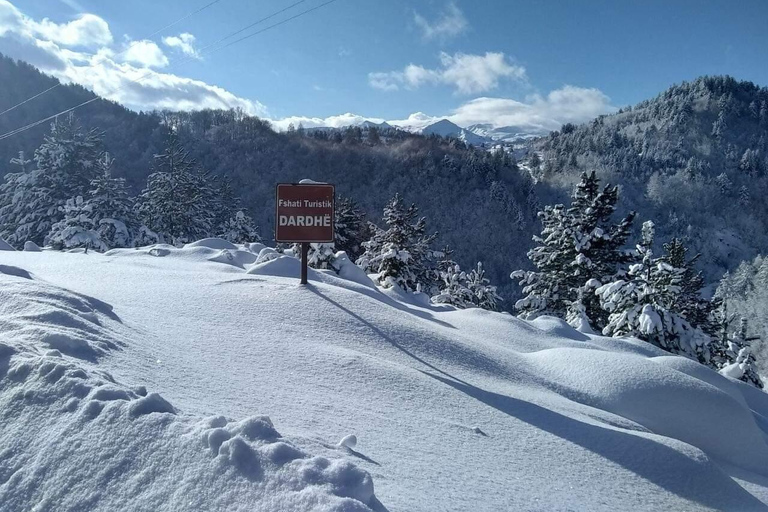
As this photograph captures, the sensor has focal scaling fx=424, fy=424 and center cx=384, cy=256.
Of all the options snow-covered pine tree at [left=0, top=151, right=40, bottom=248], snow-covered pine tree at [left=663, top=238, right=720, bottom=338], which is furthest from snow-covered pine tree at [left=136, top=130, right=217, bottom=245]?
snow-covered pine tree at [left=663, top=238, right=720, bottom=338]

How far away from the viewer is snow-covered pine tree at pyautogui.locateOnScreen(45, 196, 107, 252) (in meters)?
20.6

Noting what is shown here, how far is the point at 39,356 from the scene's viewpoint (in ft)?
8.70

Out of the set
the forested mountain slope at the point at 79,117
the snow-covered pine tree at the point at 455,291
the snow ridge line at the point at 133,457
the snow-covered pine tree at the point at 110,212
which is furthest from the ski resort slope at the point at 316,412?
the forested mountain slope at the point at 79,117

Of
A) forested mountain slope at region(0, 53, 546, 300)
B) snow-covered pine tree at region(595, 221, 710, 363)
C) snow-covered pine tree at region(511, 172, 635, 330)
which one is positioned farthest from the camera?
forested mountain slope at region(0, 53, 546, 300)

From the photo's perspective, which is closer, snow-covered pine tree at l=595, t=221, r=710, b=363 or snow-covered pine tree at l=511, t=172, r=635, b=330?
snow-covered pine tree at l=595, t=221, r=710, b=363

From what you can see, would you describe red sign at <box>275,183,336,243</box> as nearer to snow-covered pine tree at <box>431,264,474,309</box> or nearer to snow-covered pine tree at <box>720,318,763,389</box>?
snow-covered pine tree at <box>720,318,763,389</box>

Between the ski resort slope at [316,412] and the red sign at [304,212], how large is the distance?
0.96 m

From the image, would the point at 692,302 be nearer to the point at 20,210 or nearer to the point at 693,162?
the point at 20,210

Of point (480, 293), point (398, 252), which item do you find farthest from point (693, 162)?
point (398, 252)

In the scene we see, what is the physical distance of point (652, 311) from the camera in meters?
13.5

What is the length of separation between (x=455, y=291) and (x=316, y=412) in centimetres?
2010

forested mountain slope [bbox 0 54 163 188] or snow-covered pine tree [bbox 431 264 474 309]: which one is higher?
forested mountain slope [bbox 0 54 163 188]

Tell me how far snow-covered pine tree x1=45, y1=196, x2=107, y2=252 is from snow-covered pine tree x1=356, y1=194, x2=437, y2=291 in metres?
13.6

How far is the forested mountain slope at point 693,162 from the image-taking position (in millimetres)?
130250
